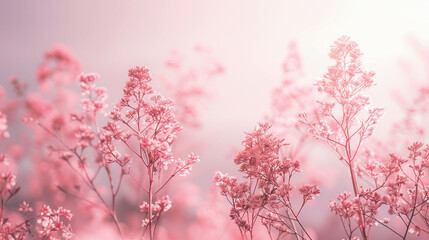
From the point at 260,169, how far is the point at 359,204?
673mm

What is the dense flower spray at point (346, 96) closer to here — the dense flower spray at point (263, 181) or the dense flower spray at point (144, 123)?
the dense flower spray at point (263, 181)

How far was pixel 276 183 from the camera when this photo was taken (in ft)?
6.53

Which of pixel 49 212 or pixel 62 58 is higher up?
pixel 62 58

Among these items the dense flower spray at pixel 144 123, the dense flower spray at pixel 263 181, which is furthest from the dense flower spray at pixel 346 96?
the dense flower spray at pixel 144 123

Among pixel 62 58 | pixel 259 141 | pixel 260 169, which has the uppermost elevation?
pixel 62 58

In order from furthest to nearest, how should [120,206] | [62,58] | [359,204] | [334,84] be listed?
A: [120,206] → [62,58] → [334,84] → [359,204]

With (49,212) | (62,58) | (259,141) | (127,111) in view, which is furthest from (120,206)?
(259,141)

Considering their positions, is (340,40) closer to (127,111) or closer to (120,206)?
(127,111)

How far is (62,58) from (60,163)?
5.86ft

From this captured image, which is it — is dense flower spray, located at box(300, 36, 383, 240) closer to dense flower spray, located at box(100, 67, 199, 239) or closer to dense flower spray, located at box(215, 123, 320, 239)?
dense flower spray, located at box(215, 123, 320, 239)

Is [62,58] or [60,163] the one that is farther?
[62,58]

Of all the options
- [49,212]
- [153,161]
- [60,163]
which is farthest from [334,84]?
[60,163]

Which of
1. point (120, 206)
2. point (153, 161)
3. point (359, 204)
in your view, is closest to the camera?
point (359, 204)

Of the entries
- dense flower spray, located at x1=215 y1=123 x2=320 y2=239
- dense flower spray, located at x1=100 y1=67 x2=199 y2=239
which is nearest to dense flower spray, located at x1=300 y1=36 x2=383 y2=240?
dense flower spray, located at x1=215 y1=123 x2=320 y2=239
